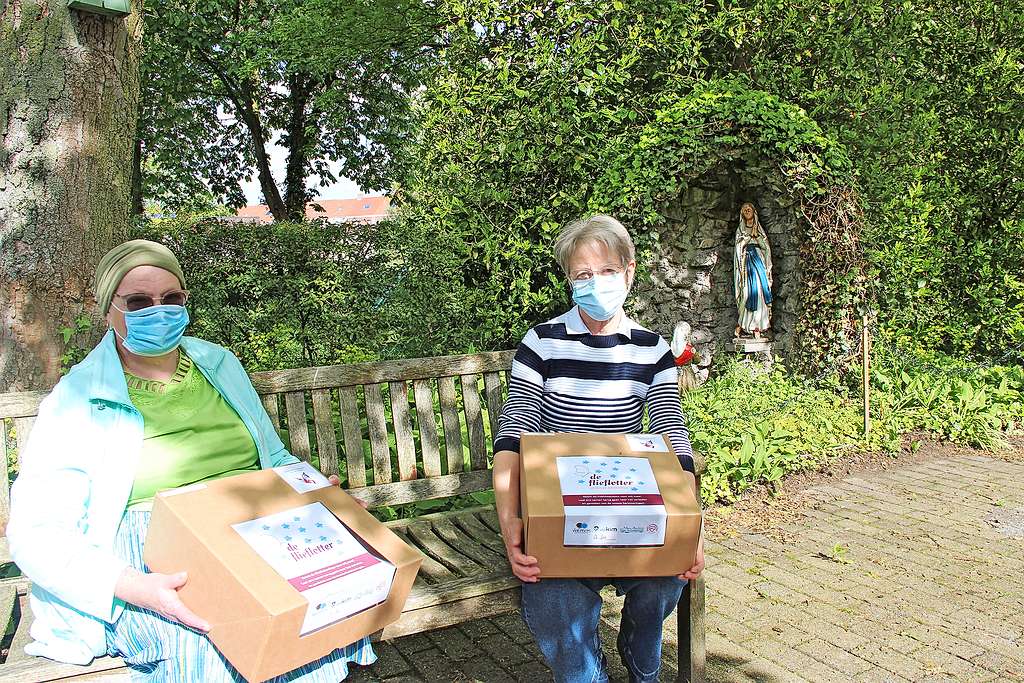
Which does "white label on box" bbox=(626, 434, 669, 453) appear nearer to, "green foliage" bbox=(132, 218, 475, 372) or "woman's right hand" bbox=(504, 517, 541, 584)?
"woman's right hand" bbox=(504, 517, 541, 584)

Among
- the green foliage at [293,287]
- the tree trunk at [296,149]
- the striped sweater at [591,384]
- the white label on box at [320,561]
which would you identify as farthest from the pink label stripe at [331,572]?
the tree trunk at [296,149]

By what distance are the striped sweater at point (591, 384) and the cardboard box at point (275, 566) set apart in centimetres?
72

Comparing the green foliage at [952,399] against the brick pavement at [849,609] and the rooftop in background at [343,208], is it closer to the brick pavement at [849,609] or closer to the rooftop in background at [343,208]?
the brick pavement at [849,609]

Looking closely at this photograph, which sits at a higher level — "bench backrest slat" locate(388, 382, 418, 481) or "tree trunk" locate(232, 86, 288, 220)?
"tree trunk" locate(232, 86, 288, 220)

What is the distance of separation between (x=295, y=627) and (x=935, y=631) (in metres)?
2.83

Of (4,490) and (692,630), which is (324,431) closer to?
(4,490)

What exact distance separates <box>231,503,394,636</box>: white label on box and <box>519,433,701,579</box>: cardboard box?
Result: 1.53 ft

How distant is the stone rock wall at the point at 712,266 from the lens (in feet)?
24.9

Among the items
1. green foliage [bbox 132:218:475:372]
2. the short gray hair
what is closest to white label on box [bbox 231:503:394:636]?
the short gray hair

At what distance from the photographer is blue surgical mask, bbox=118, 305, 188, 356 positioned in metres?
2.21

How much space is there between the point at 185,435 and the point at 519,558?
3.43 ft

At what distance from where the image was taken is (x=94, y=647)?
201cm

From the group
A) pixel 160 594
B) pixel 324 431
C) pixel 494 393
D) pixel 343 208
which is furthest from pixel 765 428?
pixel 343 208

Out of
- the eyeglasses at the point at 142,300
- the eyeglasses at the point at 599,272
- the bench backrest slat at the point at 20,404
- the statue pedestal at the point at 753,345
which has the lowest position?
the statue pedestal at the point at 753,345
